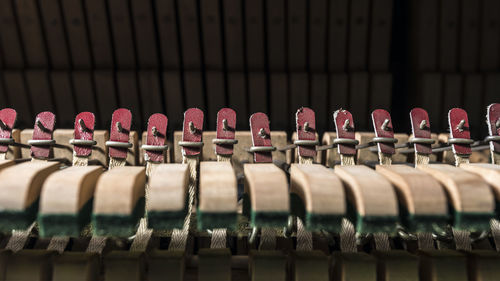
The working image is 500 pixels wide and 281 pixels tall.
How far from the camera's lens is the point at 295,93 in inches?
56.3

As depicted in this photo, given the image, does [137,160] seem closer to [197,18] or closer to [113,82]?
[113,82]

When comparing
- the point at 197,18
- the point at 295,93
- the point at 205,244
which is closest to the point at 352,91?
the point at 295,93

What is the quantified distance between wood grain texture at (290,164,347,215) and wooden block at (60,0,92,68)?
1198mm

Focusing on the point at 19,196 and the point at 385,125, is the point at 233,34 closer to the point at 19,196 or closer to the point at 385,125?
the point at 385,125

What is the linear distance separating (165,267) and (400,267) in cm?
42

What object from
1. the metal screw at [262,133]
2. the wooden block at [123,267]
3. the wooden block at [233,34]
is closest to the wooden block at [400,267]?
the metal screw at [262,133]

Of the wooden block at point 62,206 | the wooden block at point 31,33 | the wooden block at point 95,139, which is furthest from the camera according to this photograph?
the wooden block at point 31,33

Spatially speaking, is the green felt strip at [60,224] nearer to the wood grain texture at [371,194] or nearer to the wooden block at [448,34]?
the wood grain texture at [371,194]

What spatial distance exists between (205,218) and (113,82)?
106 centimetres

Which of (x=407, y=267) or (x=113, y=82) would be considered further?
(x=113, y=82)

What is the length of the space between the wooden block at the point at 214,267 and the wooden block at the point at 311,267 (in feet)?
0.41

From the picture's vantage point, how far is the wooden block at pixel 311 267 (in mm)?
612

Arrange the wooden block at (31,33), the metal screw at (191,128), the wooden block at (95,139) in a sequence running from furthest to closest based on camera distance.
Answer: the wooden block at (31,33), the wooden block at (95,139), the metal screw at (191,128)

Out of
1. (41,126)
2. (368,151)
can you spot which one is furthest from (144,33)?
(368,151)
